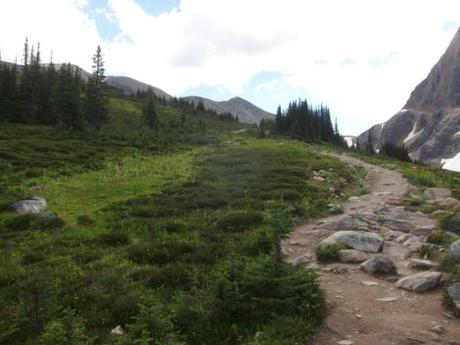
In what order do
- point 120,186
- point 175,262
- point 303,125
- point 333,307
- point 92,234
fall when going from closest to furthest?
point 333,307
point 175,262
point 92,234
point 120,186
point 303,125

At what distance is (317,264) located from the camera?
12266 mm

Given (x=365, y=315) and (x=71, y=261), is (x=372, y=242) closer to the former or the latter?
(x=365, y=315)

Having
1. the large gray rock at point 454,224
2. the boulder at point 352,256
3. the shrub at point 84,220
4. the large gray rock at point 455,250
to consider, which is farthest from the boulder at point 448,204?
the shrub at point 84,220

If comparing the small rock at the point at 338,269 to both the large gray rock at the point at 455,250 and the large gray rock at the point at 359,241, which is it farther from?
the large gray rock at the point at 455,250

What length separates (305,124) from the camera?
115375 millimetres

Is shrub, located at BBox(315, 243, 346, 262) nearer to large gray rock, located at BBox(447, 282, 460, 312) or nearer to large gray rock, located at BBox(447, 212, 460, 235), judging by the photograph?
large gray rock, located at BBox(447, 282, 460, 312)

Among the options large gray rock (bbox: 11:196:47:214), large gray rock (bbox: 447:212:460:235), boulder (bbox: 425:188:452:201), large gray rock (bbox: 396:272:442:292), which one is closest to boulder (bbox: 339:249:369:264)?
large gray rock (bbox: 396:272:442:292)

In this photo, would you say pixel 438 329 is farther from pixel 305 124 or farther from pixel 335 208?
pixel 305 124

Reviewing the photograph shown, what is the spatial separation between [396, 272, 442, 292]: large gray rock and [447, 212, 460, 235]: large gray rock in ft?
14.6

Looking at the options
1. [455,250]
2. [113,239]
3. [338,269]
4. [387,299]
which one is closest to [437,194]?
[455,250]

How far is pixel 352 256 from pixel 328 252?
689 mm

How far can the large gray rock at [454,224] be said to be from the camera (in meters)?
14.0

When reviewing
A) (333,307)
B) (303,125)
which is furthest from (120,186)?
(303,125)

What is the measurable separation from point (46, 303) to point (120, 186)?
1790cm
